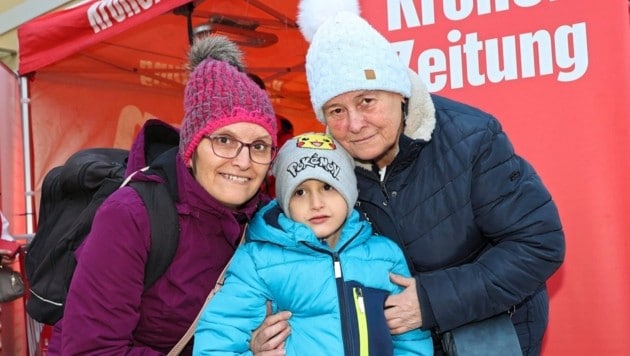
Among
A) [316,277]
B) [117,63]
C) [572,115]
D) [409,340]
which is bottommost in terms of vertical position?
[409,340]

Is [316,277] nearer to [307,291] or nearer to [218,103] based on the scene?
[307,291]

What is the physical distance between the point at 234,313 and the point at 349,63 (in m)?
0.83

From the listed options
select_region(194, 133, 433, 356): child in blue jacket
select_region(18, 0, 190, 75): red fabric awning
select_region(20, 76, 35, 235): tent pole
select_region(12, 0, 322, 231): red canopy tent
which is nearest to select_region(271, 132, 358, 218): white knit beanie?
select_region(194, 133, 433, 356): child in blue jacket

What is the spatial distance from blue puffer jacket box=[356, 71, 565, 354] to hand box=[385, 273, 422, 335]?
27mm

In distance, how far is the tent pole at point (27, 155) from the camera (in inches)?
204

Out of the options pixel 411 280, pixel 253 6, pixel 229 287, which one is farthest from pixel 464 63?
pixel 253 6

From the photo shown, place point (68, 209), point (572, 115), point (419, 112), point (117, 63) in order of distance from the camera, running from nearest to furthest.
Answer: point (419, 112) → point (68, 209) → point (572, 115) → point (117, 63)

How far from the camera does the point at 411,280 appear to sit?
2.00 meters

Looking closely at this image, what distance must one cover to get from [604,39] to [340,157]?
1.48 meters

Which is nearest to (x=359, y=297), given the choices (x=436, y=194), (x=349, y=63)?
(x=436, y=194)

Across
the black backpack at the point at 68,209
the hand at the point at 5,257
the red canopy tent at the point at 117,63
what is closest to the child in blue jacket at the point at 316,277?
the black backpack at the point at 68,209

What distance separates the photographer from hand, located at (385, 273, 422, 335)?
77.1 inches

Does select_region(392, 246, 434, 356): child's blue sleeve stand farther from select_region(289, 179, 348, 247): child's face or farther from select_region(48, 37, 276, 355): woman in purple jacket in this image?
select_region(48, 37, 276, 355): woman in purple jacket

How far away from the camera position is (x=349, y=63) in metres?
2.03
